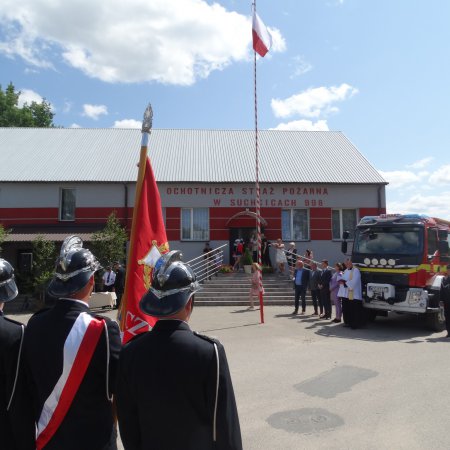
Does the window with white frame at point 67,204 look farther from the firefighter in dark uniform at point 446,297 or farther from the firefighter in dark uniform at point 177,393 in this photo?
the firefighter in dark uniform at point 177,393

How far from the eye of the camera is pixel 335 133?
2816 centimetres

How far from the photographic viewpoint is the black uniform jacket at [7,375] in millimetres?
2588

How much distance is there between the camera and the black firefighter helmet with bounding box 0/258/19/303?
299cm

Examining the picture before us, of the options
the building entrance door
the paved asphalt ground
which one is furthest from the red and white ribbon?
the building entrance door

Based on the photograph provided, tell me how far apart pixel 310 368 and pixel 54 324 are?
19.7 feet

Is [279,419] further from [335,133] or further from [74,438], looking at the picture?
[335,133]

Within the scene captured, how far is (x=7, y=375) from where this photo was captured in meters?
2.59

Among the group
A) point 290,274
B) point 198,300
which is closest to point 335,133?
Result: point 290,274

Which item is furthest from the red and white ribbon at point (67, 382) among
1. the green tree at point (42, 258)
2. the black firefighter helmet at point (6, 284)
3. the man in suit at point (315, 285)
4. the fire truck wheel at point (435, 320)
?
the green tree at point (42, 258)

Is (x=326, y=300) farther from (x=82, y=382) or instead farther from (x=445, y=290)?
(x=82, y=382)

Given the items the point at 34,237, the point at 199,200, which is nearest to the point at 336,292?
the point at 199,200

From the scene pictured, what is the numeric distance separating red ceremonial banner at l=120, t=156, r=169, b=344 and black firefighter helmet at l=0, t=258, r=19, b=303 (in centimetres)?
107

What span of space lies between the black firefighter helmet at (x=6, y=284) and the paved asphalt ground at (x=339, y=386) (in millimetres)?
3014

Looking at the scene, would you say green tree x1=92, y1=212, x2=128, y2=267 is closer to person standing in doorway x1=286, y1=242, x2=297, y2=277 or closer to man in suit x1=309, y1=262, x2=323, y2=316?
person standing in doorway x1=286, y1=242, x2=297, y2=277
